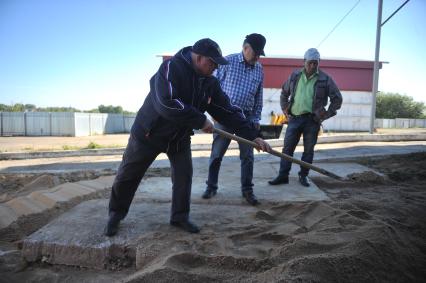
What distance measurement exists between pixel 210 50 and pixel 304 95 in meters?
2.34

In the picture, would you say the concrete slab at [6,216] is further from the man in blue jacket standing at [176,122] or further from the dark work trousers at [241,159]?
the dark work trousers at [241,159]

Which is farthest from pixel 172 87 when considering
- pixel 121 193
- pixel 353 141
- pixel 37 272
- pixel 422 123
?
pixel 422 123

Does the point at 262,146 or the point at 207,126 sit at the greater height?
the point at 207,126

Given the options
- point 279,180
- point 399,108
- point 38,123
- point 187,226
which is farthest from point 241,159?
→ point 399,108

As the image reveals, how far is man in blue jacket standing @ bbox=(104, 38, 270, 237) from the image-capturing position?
112 inches

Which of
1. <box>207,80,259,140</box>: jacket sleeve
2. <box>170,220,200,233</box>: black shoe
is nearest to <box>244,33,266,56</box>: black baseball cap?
<box>207,80,259,140</box>: jacket sleeve

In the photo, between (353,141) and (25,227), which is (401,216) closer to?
(25,227)

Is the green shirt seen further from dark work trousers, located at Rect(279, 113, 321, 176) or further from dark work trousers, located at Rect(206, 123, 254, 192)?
dark work trousers, located at Rect(206, 123, 254, 192)

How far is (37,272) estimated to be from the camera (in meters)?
2.74

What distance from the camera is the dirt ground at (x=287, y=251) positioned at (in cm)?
226

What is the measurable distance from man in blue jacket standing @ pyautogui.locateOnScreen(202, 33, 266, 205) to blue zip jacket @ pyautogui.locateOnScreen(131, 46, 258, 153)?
0.95m

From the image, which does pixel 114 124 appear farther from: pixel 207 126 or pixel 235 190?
pixel 207 126

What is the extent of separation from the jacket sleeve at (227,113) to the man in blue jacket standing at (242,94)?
50 centimetres

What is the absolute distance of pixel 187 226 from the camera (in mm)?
3150
